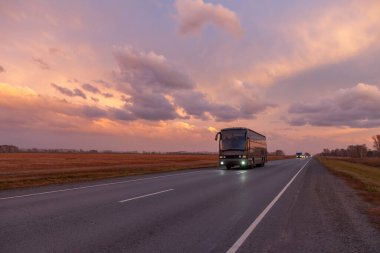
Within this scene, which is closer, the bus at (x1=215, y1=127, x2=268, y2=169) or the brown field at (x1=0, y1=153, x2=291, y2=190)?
the brown field at (x1=0, y1=153, x2=291, y2=190)

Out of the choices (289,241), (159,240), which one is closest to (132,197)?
(159,240)

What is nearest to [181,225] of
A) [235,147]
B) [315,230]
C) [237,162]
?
[315,230]

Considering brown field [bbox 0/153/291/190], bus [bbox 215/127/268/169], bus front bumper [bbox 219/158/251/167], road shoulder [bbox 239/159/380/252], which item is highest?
bus [bbox 215/127/268/169]

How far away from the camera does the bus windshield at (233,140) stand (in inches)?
1328

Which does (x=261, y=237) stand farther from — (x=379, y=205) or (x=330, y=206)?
(x=379, y=205)

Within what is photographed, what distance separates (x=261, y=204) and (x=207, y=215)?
2.84 metres

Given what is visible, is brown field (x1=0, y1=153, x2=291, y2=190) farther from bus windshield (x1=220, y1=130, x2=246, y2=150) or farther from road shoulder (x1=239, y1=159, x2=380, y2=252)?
road shoulder (x1=239, y1=159, x2=380, y2=252)

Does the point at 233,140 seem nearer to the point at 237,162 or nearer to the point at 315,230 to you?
the point at 237,162

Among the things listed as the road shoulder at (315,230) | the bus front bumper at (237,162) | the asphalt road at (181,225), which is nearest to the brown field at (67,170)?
the bus front bumper at (237,162)

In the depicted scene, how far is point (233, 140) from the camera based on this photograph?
34.0 meters

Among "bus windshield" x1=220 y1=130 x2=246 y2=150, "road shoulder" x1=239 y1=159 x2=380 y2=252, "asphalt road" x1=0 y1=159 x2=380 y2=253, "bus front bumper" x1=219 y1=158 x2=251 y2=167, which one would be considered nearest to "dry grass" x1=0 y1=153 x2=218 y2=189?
"bus front bumper" x1=219 y1=158 x2=251 y2=167

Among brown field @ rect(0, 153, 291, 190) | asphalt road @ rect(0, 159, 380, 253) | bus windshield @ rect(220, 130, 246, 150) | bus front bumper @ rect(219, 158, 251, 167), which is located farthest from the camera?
bus windshield @ rect(220, 130, 246, 150)

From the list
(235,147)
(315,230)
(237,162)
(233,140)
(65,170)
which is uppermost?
(233,140)

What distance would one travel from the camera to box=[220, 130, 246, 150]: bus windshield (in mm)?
33719
